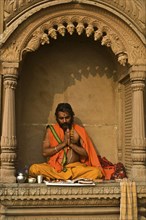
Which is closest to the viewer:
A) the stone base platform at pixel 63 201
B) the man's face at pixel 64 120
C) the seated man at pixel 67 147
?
the stone base platform at pixel 63 201

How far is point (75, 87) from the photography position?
720cm

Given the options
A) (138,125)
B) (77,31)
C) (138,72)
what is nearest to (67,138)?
(138,125)

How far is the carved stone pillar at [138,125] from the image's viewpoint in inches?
233

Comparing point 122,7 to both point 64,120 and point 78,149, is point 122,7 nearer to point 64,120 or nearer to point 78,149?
point 64,120

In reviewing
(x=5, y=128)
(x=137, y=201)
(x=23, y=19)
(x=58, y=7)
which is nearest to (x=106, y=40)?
(x=58, y=7)

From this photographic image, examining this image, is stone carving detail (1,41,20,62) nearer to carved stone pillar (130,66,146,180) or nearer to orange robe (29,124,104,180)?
orange robe (29,124,104,180)

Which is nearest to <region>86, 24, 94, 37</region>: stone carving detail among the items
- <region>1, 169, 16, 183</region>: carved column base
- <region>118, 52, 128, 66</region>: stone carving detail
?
<region>118, 52, 128, 66</region>: stone carving detail

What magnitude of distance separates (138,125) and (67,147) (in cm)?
129

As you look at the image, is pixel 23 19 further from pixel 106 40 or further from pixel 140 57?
pixel 140 57

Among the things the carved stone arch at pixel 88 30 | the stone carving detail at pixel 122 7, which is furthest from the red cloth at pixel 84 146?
the stone carving detail at pixel 122 7

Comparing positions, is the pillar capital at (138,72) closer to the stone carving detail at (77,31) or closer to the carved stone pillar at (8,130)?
the stone carving detail at (77,31)

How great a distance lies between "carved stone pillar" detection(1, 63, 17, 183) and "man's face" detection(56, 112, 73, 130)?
95 centimetres

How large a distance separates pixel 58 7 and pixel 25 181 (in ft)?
9.06

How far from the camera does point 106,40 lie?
19.9ft
